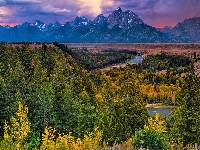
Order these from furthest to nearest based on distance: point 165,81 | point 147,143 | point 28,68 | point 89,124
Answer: point 165,81, point 28,68, point 89,124, point 147,143

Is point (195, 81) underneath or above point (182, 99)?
above

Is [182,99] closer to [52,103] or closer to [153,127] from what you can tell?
[153,127]

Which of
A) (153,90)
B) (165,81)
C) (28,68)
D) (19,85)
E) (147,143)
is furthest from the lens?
(165,81)

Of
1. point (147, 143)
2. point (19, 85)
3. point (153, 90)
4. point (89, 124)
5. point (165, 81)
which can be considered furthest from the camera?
point (165, 81)

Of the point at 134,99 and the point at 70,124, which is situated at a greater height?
the point at 134,99

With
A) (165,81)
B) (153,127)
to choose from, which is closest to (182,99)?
(153,127)

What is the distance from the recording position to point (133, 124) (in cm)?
5366

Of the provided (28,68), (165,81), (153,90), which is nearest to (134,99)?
(28,68)

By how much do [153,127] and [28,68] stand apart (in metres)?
57.0

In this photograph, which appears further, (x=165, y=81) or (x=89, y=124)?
(x=165, y=81)

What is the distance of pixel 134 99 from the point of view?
55000 millimetres

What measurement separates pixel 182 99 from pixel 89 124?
17822 millimetres

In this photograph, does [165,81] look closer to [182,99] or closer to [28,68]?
[28,68]

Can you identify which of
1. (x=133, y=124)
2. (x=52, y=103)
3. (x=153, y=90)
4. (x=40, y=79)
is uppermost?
(x=40, y=79)
